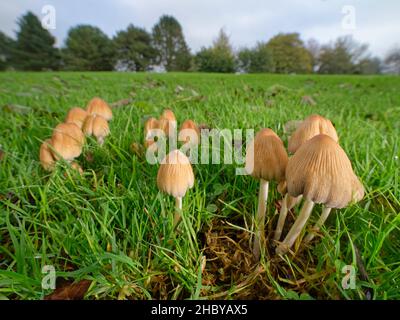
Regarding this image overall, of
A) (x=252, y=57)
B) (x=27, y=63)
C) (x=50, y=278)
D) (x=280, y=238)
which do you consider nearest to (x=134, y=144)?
(x=50, y=278)

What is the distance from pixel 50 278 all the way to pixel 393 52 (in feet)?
99.4

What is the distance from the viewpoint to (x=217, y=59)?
17.9 m

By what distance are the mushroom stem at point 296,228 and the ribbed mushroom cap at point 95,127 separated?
3.97ft

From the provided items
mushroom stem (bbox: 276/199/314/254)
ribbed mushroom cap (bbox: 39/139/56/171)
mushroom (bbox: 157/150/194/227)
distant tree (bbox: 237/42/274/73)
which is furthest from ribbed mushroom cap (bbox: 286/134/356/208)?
distant tree (bbox: 237/42/274/73)

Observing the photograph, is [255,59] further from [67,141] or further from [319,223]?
[319,223]

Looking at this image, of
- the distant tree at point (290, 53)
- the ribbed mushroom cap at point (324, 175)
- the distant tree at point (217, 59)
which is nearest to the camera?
the ribbed mushroom cap at point (324, 175)

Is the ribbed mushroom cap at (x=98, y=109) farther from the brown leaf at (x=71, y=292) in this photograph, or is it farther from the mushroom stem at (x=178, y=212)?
the brown leaf at (x=71, y=292)

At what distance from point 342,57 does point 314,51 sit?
875cm

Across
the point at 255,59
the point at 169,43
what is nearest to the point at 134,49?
the point at 169,43

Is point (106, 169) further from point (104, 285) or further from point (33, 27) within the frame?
point (33, 27)

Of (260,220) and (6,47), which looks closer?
(260,220)

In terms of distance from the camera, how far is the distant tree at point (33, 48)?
3481cm

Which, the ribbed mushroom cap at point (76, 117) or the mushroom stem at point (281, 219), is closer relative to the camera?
the mushroom stem at point (281, 219)

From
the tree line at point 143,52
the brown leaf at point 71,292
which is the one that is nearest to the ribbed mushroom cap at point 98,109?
the brown leaf at point 71,292
